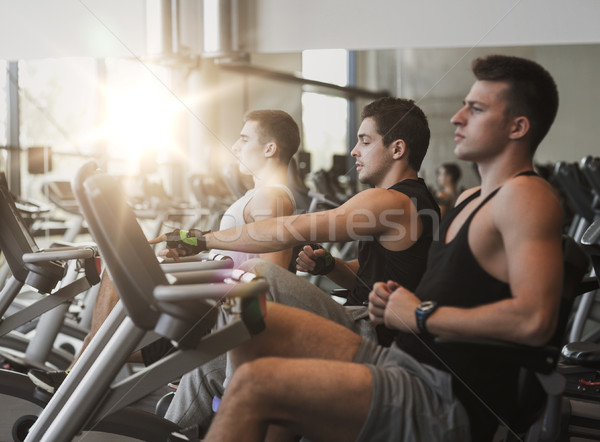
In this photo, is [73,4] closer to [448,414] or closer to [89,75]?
[89,75]

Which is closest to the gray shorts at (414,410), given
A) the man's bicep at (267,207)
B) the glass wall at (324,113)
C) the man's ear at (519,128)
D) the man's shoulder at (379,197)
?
the man's ear at (519,128)

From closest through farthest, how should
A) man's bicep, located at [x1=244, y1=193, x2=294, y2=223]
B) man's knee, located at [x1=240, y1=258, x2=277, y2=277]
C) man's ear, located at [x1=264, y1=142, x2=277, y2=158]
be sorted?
man's knee, located at [x1=240, y1=258, x2=277, y2=277]
man's bicep, located at [x1=244, y1=193, x2=294, y2=223]
man's ear, located at [x1=264, y1=142, x2=277, y2=158]

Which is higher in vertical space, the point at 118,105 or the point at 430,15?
the point at 430,15

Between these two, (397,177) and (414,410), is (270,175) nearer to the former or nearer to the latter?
(397,177)

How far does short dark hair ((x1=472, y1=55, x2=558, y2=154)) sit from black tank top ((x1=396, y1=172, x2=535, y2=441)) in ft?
0.41

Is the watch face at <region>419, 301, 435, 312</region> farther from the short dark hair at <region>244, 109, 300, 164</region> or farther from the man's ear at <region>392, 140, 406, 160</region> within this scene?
the short dark hair at <region>244, 109, 300, 164</region>

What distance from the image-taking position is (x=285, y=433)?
4.82 ft

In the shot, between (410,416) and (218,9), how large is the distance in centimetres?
561

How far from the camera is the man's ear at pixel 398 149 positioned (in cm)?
208

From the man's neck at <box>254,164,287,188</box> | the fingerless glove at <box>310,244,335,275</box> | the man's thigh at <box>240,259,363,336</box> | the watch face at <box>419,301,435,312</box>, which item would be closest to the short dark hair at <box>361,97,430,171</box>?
the fingerless glove at <box>310,244,335,275</box>

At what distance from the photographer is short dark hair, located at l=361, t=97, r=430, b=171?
2.08 metres

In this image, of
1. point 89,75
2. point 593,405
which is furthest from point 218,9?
point 593,405

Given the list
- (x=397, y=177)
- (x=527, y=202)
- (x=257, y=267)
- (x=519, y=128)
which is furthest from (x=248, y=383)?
(x=397, y=177)

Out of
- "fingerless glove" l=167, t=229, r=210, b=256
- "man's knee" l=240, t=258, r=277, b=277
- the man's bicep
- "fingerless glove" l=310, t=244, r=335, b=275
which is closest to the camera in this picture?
"man's knee" l=240, t=258, r=277, b=277
